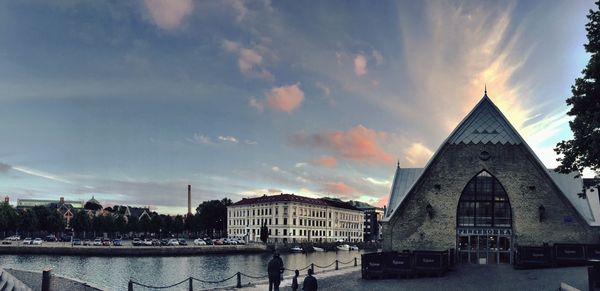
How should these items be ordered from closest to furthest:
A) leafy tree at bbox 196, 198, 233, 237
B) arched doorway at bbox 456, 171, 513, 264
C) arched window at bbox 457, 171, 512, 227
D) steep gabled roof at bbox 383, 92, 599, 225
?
arched doorway at bbox 456, 171, 513, 264
arched window at bbox 457, 171, 512, 227
steep gabled roof at bbox 383, 92, 599, 225
leafy tree at bbox 196, 198, 233, 237

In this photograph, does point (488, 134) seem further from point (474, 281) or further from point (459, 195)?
point (474, 281)

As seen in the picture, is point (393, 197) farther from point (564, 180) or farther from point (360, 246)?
point (360, 246)

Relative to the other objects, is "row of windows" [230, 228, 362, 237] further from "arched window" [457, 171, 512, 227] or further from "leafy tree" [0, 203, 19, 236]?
"arched window" [457, 171, 512, 227]

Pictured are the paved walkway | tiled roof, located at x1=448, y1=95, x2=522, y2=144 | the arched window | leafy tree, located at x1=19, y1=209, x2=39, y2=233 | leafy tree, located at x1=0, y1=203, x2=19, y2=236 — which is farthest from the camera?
leafy tree, located at x1=19, y1=209, x2=39, y2=233

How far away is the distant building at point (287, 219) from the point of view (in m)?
160

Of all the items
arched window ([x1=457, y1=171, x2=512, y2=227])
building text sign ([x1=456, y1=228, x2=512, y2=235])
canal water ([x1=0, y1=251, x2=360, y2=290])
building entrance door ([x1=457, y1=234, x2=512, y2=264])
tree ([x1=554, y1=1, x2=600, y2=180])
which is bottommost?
canal water ([x1=0, y1=251, x2=360, y2=290])

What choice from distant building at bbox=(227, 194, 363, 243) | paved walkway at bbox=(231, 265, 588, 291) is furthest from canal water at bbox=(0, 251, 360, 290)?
distant building at bbox=(227, 194, 363, 243)

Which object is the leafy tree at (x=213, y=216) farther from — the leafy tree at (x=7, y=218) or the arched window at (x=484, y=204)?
the arched window at (x=484, y=204)

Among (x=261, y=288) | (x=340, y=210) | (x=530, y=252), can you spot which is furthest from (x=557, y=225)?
(x=340, y=210)

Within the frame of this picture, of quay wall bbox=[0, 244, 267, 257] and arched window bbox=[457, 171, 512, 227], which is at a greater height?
arched window bbox=[457, 171, 512, 227]

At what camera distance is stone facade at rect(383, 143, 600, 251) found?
45062 mm

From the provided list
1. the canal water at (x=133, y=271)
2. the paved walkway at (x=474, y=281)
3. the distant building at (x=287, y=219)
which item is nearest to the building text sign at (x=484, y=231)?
the paved walkway at (x=474, y=281)

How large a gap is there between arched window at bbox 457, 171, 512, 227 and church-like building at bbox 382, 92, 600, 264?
83 millimetres

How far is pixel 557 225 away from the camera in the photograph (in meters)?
45.1
